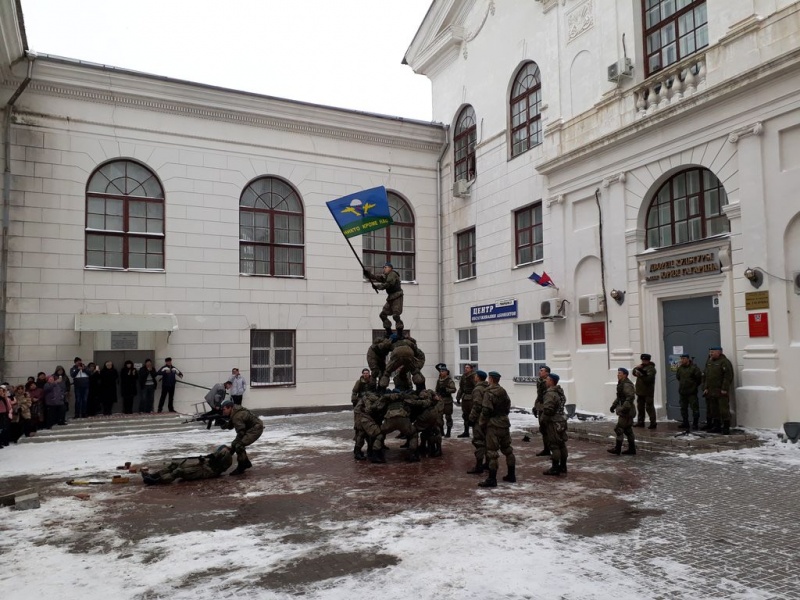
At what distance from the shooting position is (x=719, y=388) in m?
A: 12.7

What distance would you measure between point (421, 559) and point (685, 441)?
775 centimetres

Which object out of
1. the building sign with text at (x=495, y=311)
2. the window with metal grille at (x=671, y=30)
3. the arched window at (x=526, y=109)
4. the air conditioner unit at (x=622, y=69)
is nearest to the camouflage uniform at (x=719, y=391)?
the window with metal grille at (x=671, y=30)

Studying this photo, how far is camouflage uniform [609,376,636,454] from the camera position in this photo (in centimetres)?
1120

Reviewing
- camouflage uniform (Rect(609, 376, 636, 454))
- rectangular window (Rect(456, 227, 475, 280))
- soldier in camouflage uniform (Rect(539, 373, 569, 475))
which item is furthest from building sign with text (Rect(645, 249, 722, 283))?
rectangular window (Rect(456, 227, 475, 280))

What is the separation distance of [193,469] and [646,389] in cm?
932

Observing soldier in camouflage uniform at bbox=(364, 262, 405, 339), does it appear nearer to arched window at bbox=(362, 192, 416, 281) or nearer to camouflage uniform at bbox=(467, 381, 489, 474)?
camouflage uniform at bbox=(467, 381, 489, 474)

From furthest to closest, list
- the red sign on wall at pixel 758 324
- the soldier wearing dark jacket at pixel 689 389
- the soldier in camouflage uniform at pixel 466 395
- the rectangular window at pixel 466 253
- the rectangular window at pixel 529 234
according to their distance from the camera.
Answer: the rectangular window at pixel 466 253 < the rectangular window at pixel 529 234 < the soldier in camouflage uniform at pixel 466 395 < the soldier wearing dark jacket at pixel 689 389 < the red sign on wall at pixel 758 324

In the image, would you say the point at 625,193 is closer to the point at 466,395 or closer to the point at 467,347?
the point at 466,395

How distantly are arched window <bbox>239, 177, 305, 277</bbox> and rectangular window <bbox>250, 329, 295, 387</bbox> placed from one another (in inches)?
80.5

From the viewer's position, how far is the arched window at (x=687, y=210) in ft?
47.3

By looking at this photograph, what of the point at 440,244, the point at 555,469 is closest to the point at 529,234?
the point at 440,244

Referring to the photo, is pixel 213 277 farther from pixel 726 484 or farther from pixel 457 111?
pixel 726 484

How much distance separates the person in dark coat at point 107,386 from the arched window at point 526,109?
1379 centimetres

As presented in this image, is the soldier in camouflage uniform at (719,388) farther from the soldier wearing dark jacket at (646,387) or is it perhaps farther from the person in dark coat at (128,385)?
the person in dark coat at (128,385)
